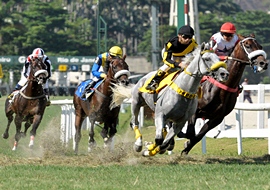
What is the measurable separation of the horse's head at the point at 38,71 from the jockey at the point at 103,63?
2.47 feet

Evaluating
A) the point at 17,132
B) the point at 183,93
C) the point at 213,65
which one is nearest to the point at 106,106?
the point at 17,132

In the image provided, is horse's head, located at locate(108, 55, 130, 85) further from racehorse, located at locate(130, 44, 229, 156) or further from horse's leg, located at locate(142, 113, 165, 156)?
horse's leg, located at locate(142, 113, 165, 156)

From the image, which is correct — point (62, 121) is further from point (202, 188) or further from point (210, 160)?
point (202, 188)

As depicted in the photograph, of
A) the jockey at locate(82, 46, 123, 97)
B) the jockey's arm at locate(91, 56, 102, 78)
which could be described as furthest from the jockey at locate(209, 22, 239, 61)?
the jockey's arm at locate(91, 56, 102, 78)

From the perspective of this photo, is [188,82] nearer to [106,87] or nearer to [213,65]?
[213,65]

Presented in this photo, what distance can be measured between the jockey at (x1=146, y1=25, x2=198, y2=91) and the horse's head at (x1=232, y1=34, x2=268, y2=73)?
73cm

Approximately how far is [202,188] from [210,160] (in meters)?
3.05

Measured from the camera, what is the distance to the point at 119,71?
11.7 metres

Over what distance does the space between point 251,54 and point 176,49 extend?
98cm

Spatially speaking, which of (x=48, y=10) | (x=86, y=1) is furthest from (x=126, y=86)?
(x=86, y=1)

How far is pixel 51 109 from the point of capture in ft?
76.0

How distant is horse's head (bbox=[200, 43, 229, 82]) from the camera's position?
8539 millimetres

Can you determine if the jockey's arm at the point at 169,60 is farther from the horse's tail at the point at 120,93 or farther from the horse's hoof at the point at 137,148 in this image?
the horse's tail at the point at 120,93

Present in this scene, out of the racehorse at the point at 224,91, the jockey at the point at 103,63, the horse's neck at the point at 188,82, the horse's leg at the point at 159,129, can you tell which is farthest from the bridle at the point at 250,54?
the jockey at the point at 103,63
